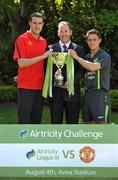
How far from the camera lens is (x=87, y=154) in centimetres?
608

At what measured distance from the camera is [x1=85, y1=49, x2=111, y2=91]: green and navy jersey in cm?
658

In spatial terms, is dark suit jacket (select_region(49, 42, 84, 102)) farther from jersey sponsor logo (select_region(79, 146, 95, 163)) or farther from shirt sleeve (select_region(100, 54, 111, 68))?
jersey sponsor logo (select_region(79, 146, 95, 163))

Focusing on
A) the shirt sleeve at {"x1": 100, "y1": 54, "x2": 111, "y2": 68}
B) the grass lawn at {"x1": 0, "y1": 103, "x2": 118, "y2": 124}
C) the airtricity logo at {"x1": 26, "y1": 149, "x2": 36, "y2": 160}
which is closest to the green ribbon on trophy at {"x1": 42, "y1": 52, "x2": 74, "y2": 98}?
the shirt sleeve at {"x1": 100, "y1": 54, "x2": 111, "y2": 68}

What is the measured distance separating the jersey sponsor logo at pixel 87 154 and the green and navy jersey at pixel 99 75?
890 mm

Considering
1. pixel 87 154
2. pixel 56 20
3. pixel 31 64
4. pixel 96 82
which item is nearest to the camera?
pixel 87 154

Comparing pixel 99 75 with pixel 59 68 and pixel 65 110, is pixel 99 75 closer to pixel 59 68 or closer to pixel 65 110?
pixel 59 68

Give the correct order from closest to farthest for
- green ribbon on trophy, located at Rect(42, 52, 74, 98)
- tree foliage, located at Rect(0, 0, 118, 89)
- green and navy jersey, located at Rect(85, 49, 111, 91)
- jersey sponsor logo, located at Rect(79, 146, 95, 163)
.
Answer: jersey sponsor logo, located at Rect(79, 146, 95, 163) < green and navy jersey, located at Rect(85, 49, 111, 91) < green ribbon on trophy, located at Rect(42, 52, 74, 98) < tree foliage, located at Rect(0, 0, 118, 89)

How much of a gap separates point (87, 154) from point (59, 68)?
4.20 feet

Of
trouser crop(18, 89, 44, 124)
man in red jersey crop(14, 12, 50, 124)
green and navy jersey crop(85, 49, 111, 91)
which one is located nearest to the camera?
green and navy jersey crop(85, 49, 111, 91)

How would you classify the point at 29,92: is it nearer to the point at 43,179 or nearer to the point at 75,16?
the point at 43,179

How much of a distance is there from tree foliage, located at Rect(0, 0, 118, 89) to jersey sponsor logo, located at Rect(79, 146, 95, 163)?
7.49 meters

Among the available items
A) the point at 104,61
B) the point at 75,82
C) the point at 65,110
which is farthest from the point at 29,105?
the point at 104,61

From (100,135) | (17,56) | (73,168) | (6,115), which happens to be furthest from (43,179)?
(6,115)

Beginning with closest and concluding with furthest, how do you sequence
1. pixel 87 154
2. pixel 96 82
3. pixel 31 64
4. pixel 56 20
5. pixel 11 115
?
pixel 87 154, pixel 96 82, pixel 31 64, pixel 11 115, pixel 56 20
